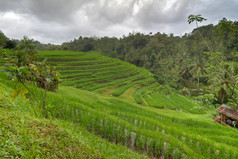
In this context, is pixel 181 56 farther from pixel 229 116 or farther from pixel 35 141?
pixel 35 141

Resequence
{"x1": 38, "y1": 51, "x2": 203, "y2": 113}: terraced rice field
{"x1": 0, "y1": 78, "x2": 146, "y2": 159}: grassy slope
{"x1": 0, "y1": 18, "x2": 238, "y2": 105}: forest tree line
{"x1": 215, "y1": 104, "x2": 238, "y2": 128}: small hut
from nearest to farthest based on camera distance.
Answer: {"x1": 0, "y1": 78, "x2": 146, "y2": 159}: grassy slope → {"x1": 215, "y1": 104, "x2": 238, "y2": 128}: small hut → {"x1": 38, "y1": 51, "x2": 203, "y2": 113}: terraced rice field → {"x1": 0, "y1": 18, "x2": 238, "y2": 105}: forest tree line

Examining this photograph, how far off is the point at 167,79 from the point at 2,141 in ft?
139

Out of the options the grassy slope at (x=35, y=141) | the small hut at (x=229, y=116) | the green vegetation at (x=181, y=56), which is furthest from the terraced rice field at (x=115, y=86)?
the grassy slope at (x=35, y=141)

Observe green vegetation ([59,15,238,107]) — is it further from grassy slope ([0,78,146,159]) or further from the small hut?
grassy slope ([0,78,146,159])

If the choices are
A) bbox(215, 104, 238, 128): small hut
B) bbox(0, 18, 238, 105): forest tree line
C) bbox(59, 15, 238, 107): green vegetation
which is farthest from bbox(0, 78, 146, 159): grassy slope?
bbox(0, 18, 238, 105): forest tree line

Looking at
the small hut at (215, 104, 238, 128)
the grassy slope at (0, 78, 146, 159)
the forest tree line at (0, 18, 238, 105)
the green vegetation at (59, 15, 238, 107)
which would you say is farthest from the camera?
the forest tree line at (0, 18, 238, 105)

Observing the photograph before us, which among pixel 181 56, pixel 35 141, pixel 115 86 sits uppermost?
pixel 181 56

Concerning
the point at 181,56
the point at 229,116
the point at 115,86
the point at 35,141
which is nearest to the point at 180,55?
the point at 181,56

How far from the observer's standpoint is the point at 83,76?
87.5 feet

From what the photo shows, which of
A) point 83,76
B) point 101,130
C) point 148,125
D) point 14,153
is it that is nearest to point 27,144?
→ point 14,153

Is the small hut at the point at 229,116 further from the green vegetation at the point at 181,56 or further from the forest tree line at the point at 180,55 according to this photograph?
the forest tree line at the point at 180,55

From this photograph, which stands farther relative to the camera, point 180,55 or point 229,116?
point 180,55

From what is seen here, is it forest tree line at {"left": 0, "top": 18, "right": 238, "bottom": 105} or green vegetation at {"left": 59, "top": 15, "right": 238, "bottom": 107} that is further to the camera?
forest tree line at {"left": 0, "top": 18, "right": 238, "bottom": 105}

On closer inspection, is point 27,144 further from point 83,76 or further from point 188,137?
point 83,76
